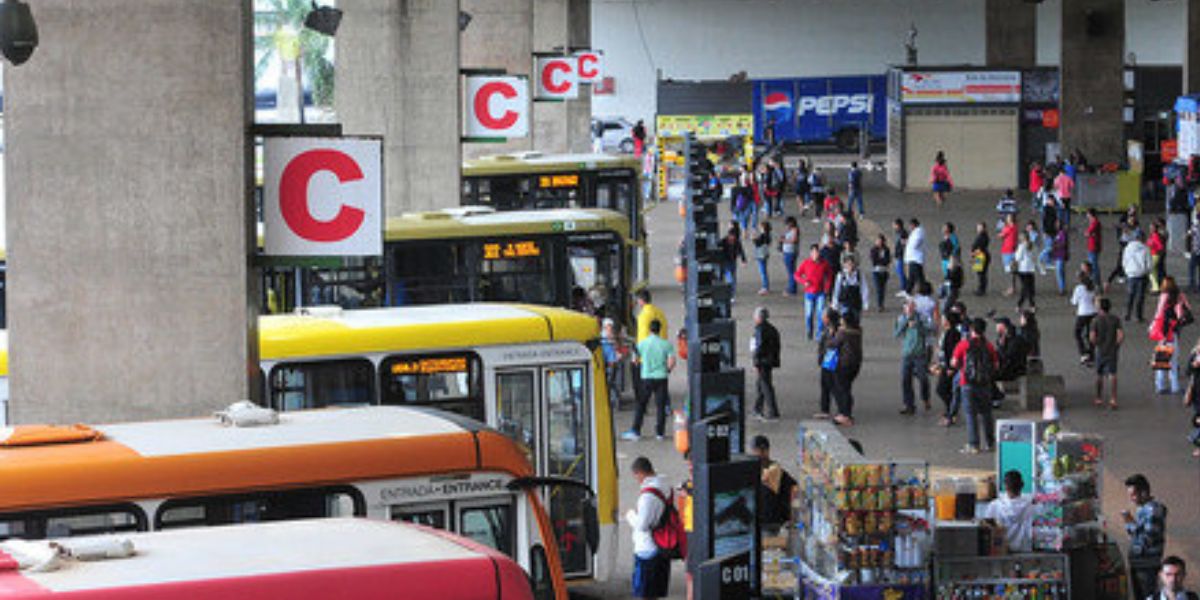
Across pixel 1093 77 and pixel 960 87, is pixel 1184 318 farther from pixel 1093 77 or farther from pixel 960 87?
pixel 960 87

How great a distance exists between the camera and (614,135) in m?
89.4

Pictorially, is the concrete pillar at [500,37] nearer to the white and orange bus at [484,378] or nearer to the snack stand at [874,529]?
the white and orange bus at [484,378]

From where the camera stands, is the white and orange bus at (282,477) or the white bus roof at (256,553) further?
the white and orange bus at (282,477)

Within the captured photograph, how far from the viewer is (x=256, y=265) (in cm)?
1634

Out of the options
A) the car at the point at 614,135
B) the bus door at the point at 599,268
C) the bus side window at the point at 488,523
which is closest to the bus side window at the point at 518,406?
the bus side window at the point at 488,523

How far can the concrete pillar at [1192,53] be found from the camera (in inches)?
2581

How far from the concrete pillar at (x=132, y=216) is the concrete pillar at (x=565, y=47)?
155 ft

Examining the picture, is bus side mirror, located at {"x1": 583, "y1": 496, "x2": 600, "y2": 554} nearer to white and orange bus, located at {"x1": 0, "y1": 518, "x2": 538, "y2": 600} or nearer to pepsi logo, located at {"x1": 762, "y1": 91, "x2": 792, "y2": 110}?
white and orange bus, located at {"x1": 0, "y1": 518, "x2": 538, "y2": 600}

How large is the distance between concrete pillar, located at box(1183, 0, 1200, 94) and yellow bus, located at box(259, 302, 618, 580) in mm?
48087

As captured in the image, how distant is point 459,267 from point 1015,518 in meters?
12.8

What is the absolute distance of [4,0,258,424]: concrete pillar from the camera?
625 inches

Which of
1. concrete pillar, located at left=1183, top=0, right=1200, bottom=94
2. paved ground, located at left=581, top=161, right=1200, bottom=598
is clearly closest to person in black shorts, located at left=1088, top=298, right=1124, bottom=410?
paved ground, located at left=581, top=161, right=1200, bottom=598

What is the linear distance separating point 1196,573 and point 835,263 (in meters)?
18.3

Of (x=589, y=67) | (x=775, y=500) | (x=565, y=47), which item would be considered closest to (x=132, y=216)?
(x=775, y=500)
